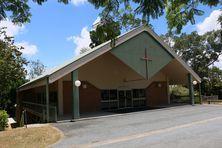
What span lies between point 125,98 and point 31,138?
15.5 m

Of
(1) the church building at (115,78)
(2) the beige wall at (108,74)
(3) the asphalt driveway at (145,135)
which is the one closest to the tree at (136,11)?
(3) the asphalt driveway at (145,135)

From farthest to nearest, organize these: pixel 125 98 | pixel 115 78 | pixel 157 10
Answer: pixel 125 98 < pixel 115 78 < pixel 157 10

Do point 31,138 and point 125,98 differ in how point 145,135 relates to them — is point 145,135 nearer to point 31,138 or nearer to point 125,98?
point 31,138

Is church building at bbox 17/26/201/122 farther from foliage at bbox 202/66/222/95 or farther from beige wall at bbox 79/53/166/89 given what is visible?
foliage at bbox 202/66/222/95

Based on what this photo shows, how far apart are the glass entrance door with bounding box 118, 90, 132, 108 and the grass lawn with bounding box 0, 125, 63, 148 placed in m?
12.9

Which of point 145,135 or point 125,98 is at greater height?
point 125,98

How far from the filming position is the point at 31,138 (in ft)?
42.4

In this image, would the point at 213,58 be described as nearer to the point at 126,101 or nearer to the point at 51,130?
the point at 126,101

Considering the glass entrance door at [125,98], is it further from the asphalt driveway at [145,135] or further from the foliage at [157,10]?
the foliage at [157,10]

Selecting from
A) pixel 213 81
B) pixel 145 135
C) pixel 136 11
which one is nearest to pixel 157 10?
pixel 136 11

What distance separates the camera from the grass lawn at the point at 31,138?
11841mm

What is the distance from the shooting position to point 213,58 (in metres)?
45.9

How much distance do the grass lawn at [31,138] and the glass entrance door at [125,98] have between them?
12861 mm

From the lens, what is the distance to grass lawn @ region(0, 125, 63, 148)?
38.8 feet
